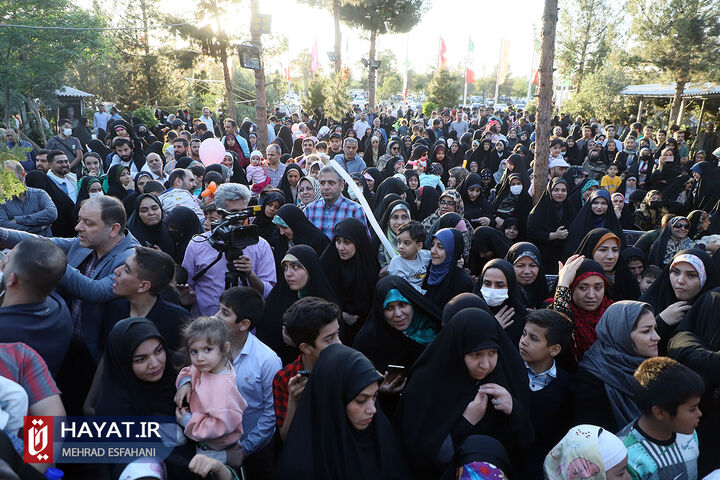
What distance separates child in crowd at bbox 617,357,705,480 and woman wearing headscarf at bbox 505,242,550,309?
1.49 m

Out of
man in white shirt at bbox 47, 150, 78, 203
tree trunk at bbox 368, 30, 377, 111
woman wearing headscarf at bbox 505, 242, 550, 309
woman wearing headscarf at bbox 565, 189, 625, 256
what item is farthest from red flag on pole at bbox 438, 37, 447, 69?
woman wearing headscarf at bbox 505, 242, 550, 309

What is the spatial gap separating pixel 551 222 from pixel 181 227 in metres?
4.03

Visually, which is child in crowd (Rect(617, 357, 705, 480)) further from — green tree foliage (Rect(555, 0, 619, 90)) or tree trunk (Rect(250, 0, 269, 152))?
green tree foliage (Rect(555, 0, 619, 90))

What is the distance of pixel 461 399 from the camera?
2.38 m

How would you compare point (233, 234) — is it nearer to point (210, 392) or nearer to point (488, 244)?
point (210, 392)

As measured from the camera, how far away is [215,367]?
237 centimetres

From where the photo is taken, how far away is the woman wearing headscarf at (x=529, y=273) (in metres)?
3.82

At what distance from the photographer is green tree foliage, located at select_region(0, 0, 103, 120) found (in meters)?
14.9

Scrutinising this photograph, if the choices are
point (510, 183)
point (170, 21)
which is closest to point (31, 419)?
point (510, 183)

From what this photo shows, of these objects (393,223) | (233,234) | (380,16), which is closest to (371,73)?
(380,16)

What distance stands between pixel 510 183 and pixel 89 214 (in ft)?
17.7

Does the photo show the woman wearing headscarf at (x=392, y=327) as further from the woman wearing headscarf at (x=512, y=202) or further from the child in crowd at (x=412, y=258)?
the woman wearing headscarf at (x=512, y=202)

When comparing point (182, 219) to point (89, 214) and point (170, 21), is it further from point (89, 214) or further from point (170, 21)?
point (170, 21)

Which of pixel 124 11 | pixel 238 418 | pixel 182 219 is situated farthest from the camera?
pixel 124 11
